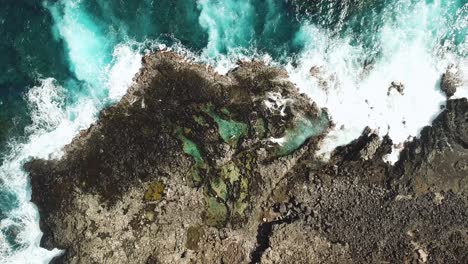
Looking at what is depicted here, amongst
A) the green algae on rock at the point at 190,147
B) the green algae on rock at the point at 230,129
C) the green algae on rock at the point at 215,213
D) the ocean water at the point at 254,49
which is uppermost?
the ocean water at the point at 254,49

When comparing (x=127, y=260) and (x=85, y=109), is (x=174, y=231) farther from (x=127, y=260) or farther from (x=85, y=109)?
(x=85, y=109)

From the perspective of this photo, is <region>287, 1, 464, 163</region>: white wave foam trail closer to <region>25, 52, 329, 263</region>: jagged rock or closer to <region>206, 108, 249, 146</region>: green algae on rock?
<region>25, 52, 329, 263</region>: jagged rock

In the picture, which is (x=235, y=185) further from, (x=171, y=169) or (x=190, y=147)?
(x=171, y=169)

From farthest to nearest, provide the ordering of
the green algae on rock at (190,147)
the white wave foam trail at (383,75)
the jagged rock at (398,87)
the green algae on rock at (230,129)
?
the jagged rock at (398,87)
the white wave foam trail at (383,75)
the green algae on rock at (230,129)
the green algae on rock at (190,147)

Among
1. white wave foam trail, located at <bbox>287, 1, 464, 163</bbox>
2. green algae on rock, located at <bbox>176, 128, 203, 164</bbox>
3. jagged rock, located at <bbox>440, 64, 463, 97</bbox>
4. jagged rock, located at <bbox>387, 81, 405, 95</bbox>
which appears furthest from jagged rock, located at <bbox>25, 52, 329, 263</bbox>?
jagged rock, located at <bbox>440, 64, 463, 97</bbox>

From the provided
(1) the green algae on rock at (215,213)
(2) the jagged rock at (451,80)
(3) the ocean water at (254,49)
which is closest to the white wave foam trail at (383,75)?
(3) the ocean water at (254,49)

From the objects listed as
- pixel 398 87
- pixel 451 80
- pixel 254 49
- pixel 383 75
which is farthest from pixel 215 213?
pixel 451 80

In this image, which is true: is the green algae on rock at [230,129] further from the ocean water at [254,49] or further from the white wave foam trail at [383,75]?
the white wave foam trail at [383,75]
